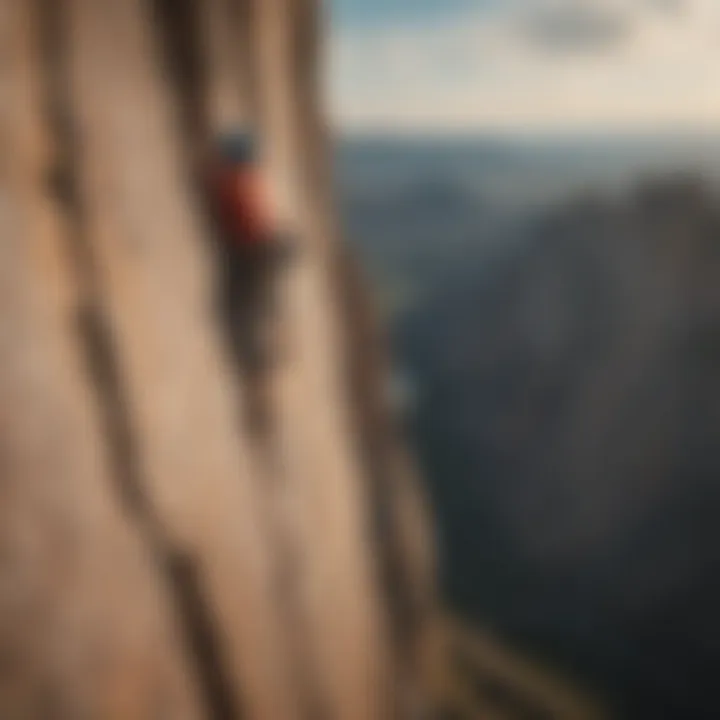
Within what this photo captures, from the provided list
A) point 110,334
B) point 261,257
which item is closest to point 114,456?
point 110,334

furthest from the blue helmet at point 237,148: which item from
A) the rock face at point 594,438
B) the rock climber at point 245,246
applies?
the rock face at point 594,438

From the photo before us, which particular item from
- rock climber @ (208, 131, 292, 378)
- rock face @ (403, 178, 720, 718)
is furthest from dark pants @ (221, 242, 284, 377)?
rock face @ (403, 178, 720, 718)

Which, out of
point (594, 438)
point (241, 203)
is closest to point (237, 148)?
point (241, 203)

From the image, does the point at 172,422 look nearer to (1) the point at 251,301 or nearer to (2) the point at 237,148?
(1) the point at 251,301

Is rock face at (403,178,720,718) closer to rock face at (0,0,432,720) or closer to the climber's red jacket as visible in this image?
rock face at (0,0,432,720)

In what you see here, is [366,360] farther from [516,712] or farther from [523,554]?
[516,712]

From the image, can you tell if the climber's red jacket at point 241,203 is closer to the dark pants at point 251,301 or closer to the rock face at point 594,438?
the dark pants at point 251,301
